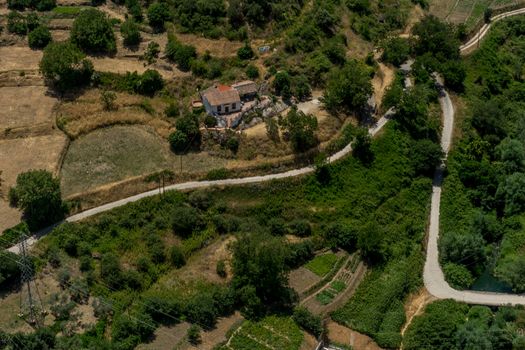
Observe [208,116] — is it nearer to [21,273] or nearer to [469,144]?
[21,273]

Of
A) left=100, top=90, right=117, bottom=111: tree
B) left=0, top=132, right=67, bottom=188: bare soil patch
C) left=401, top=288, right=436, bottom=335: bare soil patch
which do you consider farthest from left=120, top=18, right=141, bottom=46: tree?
left=401, top=288, right=436, bottom=335: bare soil patch

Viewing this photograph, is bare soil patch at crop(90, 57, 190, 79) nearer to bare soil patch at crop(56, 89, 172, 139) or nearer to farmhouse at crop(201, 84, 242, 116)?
bare soil patch at crop(56, 89, 172, 139)

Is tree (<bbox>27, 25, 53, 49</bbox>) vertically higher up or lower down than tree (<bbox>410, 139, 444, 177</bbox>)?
higher up

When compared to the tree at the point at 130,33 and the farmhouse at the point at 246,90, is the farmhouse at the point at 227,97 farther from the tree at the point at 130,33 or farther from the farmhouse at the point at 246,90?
the tree at the point at 130,33

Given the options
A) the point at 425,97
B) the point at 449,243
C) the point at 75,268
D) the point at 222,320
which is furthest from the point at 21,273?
the point at 425,97

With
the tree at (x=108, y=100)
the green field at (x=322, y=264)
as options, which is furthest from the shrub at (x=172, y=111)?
the green field at (x=322, y=264)
